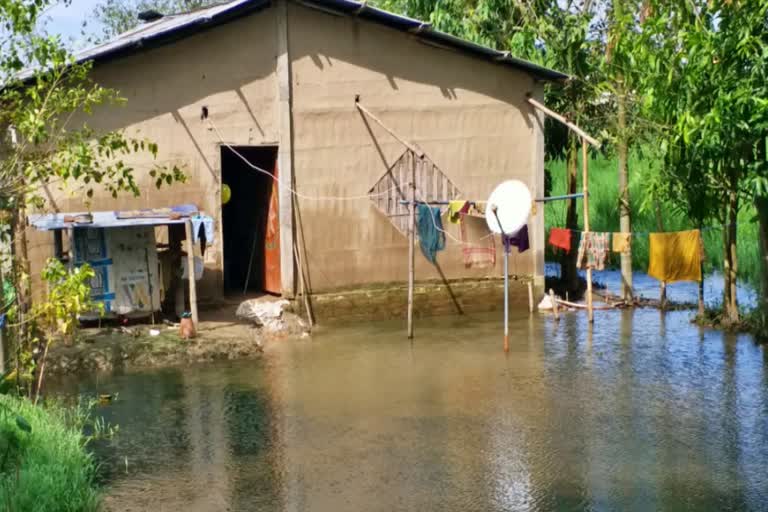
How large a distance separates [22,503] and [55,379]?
213 inches

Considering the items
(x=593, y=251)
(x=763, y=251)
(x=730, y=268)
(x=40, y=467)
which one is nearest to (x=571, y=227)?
(x=593, y=251)

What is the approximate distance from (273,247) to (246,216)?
210 cm

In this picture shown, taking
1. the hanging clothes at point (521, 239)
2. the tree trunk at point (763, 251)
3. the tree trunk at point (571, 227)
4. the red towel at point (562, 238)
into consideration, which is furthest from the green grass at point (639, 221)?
the tree trunk at point (763, 251)

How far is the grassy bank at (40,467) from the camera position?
18.4ft

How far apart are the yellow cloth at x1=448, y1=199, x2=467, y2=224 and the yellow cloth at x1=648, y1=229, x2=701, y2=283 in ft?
10.9

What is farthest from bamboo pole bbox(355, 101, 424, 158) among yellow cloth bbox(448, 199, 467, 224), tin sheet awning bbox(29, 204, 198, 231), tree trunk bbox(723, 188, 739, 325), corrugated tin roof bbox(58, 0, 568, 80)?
tree trunk bbox(723, 188, 739, 325)

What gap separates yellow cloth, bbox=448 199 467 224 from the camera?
537 inches

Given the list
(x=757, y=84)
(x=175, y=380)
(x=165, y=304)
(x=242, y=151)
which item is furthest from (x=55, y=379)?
(x=757, y=84)

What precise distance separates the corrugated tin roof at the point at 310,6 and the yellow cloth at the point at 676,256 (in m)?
3.08

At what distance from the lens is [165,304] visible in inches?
541

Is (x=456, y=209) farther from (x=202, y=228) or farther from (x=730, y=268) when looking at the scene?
(x=730, y=268)

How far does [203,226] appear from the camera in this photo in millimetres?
12539

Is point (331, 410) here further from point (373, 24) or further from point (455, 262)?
point (373, 24)

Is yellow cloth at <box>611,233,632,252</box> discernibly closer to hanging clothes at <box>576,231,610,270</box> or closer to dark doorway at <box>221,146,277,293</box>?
hanging clothes at <box>576,231,610,270</box>
